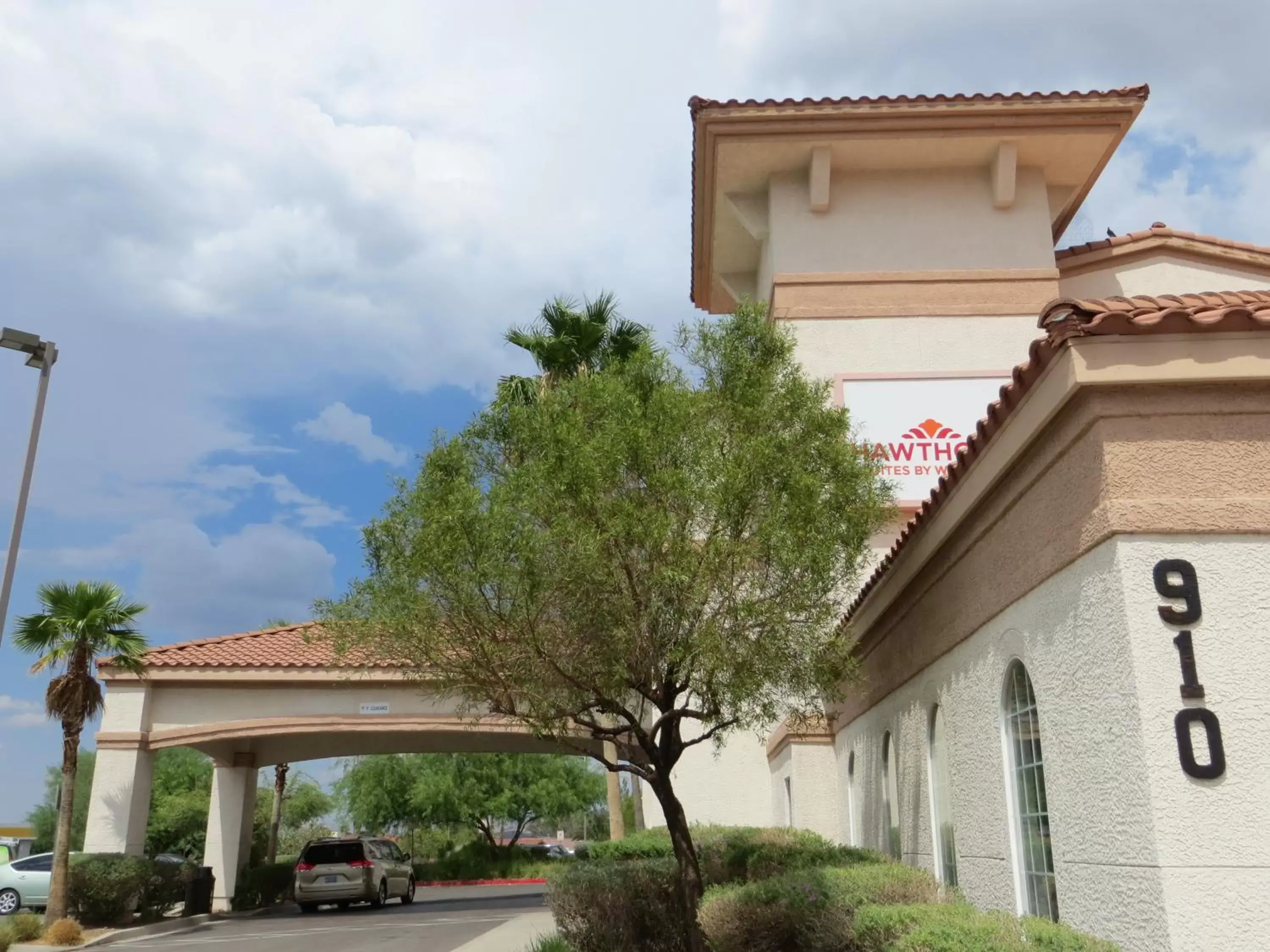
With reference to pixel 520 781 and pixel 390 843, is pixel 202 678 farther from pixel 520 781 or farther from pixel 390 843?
pixel 520 781

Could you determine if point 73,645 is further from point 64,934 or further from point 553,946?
point 553,946

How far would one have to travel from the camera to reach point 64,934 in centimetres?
1773

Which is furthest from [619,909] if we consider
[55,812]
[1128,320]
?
[55,812]

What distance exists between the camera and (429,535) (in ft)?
31.6

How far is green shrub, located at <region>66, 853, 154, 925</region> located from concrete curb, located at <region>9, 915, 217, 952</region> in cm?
51

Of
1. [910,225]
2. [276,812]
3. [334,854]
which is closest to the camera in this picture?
[910,225]

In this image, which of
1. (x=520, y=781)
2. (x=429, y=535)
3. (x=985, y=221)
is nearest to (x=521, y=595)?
(x=429, y=535)

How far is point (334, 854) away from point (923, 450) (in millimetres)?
18135

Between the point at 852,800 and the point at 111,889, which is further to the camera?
the point at 111,889

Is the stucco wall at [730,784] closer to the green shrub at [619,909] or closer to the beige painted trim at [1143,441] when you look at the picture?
the green shrub at [619,909]

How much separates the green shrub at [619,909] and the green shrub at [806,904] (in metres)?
2.53

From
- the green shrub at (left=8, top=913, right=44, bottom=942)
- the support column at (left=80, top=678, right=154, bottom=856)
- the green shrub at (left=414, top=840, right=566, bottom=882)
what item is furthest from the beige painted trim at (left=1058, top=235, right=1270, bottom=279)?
the green shrub at (left=414, top=840, right=566, bottom=882)

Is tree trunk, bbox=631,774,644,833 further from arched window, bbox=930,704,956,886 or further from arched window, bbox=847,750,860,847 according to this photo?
arched window, bbox=930,704,956,886

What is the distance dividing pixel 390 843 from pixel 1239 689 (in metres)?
27.9
